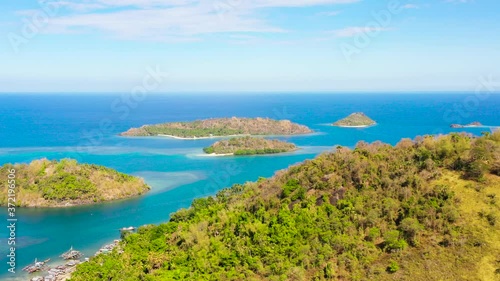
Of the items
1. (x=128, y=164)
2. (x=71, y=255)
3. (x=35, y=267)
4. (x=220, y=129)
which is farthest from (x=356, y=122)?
(x=35, y=267)

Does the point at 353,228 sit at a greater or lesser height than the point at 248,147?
greater

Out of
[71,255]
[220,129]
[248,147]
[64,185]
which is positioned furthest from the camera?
[220,129]

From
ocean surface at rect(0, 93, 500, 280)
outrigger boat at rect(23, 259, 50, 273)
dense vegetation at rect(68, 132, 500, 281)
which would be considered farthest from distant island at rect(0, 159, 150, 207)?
dense vegetation at rect(68, 132, 500, 281)

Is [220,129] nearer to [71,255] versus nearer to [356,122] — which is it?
[356,122]

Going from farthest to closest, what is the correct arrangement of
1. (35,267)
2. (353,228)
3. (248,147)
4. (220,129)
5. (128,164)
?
1. (220,129)
2. (248,147)
3. (128,164)
4. (35,267)
5. (353,228)

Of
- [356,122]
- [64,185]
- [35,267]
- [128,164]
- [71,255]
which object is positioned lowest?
[128,164]

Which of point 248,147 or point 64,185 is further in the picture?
point 248,147

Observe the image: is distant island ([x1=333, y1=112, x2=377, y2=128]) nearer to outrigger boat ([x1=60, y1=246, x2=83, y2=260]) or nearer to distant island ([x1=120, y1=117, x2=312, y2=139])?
distant island ([x1=120, y1=117, x2=312, y2=139])

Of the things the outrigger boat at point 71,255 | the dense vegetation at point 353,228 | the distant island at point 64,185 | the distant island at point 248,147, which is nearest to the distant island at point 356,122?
the distant island at point 248,147
